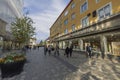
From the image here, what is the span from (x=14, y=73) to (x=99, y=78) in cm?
548

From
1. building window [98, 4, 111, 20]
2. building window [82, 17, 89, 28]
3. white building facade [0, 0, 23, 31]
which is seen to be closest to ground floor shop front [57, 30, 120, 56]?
building window [98, 4, 111, 20]

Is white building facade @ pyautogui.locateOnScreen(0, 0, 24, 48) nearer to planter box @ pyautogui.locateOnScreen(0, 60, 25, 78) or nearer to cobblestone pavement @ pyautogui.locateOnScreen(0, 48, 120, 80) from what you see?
cobblestone pavement @ pyautogui.locateOnScreen(0, 48, 120, 80)

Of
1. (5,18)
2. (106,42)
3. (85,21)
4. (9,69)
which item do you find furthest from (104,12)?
(5,18)

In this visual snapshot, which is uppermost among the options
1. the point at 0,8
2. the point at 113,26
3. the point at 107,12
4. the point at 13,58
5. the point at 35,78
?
the point at 0,8

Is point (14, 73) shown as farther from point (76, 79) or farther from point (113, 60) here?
point (113, 60)

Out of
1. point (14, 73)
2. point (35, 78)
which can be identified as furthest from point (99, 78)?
point (14, 73)

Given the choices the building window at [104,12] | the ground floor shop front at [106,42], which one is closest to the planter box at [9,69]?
the ground floor shop front at [106,42]

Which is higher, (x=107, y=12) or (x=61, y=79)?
(x=107, y=12)

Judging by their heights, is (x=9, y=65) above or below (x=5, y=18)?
below

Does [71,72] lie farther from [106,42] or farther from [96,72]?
[106,42]

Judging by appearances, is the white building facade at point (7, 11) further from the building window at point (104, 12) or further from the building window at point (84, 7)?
the building window at point (104, 12)

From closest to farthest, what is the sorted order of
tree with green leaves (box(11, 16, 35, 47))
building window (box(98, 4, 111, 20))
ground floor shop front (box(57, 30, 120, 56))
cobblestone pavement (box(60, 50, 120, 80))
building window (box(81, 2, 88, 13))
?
cobblestone pavement (box(60, 50, 120, 80))
ground floor shop front (box(57, 30, 120, 56))
building window (box(98, 4, 111, 20))
tree with green leaves (box(11, 16, 35, 47))
building window (box(81, 2, 88, 13))

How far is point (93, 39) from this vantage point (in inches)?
733

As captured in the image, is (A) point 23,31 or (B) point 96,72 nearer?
(B) point 96,72
